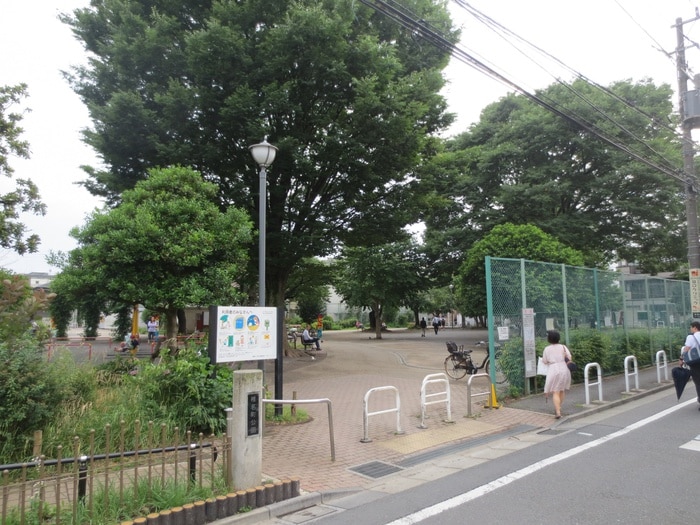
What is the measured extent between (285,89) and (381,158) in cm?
354

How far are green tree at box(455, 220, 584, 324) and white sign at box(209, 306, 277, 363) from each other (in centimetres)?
1376

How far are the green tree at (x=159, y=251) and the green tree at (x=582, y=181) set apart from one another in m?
14.3

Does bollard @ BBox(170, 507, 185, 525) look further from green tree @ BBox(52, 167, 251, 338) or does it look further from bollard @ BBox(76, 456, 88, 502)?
green tree @ BBox(52, 167, 251, 338)

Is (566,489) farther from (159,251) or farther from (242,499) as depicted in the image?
(159,251)

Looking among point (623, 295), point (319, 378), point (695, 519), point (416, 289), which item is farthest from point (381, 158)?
point (416, 289)

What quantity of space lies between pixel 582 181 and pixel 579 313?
14752mm

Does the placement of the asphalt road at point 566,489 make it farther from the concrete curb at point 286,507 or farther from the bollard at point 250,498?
the bollard at point 250,498

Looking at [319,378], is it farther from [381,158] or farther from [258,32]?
[258,32]

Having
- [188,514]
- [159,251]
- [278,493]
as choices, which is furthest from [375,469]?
[159,251]

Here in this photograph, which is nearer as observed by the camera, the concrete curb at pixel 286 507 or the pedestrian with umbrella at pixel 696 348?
the concrete curb at pixel 286 507

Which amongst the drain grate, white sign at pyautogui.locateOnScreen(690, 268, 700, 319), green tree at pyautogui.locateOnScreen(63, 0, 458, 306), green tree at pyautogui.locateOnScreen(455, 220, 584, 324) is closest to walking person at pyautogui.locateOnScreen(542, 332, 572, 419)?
the drain grate

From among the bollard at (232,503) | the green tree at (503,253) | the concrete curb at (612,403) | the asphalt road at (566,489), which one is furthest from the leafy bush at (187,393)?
the green tree at (503,253)

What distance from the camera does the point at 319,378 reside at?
1434 centimetres

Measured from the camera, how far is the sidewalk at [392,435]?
5.75m
